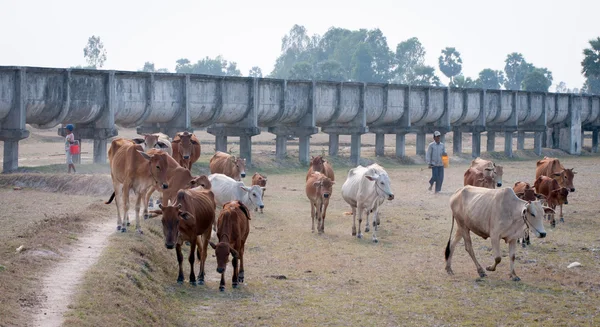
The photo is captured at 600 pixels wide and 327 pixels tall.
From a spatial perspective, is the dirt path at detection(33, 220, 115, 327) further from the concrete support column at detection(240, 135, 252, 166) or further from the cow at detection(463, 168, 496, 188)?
the concrete support column at detection(240, 135, 252, 166)

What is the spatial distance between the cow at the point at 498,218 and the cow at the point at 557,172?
829 centimetres

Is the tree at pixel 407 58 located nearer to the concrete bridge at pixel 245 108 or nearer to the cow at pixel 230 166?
the concrete bridge at pixel 245 108

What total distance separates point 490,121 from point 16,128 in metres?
31.1

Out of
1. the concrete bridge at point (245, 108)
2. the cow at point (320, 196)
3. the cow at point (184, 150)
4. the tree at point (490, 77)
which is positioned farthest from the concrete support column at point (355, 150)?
the tree at point (490, 77)

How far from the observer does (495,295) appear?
523 inches

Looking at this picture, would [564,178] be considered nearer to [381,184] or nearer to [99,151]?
[381,184]

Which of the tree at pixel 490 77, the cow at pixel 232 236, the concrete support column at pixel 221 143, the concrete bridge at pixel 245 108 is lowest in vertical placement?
the cow at pixel 232 236

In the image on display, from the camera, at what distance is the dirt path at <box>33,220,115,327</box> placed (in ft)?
32.8

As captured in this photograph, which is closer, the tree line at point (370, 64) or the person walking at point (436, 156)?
the person walking at point (436, 156)

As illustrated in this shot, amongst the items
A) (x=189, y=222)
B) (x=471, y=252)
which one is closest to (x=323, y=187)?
(x=471, y=252)

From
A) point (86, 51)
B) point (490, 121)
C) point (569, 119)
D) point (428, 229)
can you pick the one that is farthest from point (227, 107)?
point (86, 51)

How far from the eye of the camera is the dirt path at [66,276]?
32.8ft

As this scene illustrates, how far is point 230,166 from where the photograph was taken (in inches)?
936

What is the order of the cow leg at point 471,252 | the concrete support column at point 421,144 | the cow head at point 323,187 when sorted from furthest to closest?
1. the concrete support column at point 421,144
2. the cow head at point 323,187
3. the cow leg at point 471,252
